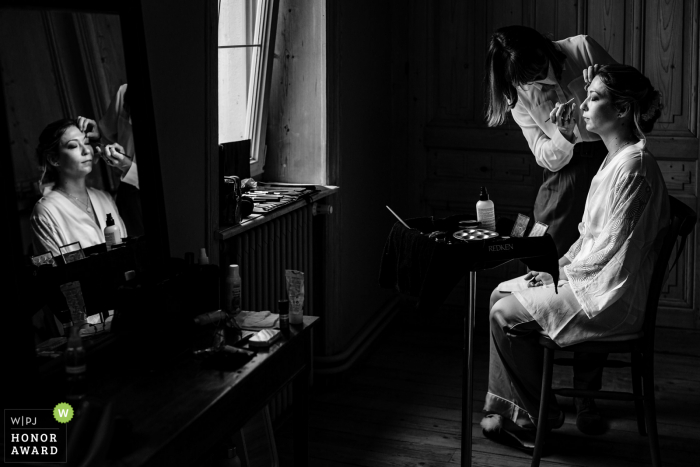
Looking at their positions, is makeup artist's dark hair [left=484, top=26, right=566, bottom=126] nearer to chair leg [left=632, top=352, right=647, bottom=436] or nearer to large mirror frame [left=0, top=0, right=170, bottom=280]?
chair leg [left=632, top=352, right=647, bottom=436]

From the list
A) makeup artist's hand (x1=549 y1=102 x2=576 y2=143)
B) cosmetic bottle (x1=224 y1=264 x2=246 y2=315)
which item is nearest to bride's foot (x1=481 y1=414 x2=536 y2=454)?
makeup artist's hand (x1=549 y1=102 x2=576 y2=143)

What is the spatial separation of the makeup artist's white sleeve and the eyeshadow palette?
3.18 ft

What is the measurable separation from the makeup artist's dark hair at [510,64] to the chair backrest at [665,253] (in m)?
0.87

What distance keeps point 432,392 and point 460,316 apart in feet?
3.49

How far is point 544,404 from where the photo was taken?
331 cm

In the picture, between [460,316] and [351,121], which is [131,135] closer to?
[351,121]

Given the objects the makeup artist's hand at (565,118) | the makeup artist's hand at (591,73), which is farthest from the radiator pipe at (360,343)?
the makeup artist's hand at (591,73)

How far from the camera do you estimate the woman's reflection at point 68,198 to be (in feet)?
6.74

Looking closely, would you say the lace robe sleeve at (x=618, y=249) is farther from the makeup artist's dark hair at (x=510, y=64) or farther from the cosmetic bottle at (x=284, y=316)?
the cosmetic bottle at (x=284, y=316)

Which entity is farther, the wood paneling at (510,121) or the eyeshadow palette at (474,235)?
the wood paneling at (510,121)

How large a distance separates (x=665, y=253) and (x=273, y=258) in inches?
60.7

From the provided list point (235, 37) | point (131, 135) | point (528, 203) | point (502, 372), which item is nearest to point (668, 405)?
point (502, 372)

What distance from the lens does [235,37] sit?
3.73 m

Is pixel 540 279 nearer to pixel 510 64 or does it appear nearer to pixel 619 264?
pixel 619 264
